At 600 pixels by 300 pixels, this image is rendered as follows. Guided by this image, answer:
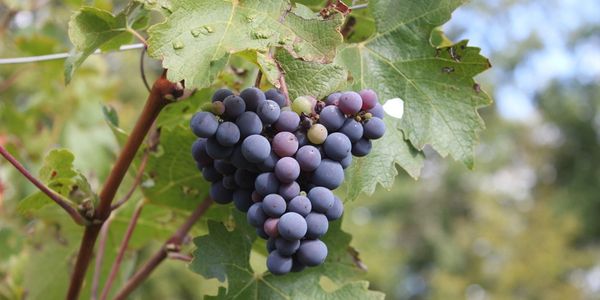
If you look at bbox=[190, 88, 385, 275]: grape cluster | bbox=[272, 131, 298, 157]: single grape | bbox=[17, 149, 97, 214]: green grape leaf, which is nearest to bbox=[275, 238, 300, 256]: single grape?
bbox=[190, 88, 385, 275]: grape cluster

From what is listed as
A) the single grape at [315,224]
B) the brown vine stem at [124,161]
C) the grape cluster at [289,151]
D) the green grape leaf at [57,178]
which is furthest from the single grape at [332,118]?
the green grape leaf at [57,178]

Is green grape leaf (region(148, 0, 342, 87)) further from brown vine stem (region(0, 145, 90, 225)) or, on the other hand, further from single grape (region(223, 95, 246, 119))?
brown vine stem (region(0, 145, 90, 225))

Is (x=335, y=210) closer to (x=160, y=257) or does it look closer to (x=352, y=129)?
(x=352, y=129)

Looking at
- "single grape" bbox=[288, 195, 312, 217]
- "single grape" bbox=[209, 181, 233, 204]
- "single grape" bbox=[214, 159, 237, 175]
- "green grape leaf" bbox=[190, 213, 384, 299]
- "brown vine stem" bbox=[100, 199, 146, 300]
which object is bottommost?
"brown vine stem" bbox=[100, 199, 146, 300]

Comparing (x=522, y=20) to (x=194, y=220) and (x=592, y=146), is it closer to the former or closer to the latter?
(x=592, y=146)

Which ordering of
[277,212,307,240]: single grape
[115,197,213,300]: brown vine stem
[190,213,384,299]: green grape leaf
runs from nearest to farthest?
[277,212,307,240]: single grape
[190,213,384,299]: green grape leaf
[115,197,213,300]: brown vine stem

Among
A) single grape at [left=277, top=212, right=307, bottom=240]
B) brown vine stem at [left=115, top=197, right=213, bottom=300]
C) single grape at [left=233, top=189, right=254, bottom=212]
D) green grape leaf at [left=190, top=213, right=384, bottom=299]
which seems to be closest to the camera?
single grape at [left=277, top=212, right=307, bottom=240]

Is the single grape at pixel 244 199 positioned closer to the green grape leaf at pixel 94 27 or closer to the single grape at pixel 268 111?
the single grape at pixel 268 111

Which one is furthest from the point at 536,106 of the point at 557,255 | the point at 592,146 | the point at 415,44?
the point at 415,44
